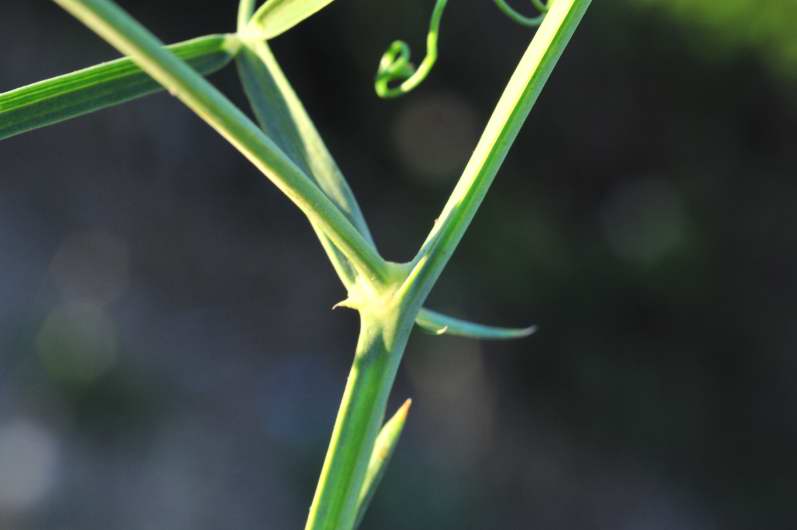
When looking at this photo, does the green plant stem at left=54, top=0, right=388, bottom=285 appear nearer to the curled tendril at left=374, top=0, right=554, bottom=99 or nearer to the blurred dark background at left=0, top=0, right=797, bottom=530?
the curled tendril at left=374, top=0, right=554, bottom=99

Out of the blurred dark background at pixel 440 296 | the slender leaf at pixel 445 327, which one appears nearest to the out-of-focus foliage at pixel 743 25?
the blurred dark background at pixel 440 296

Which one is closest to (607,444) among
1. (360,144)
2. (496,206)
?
(496,206)

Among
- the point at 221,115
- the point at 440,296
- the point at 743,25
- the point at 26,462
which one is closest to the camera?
the point at 221,115

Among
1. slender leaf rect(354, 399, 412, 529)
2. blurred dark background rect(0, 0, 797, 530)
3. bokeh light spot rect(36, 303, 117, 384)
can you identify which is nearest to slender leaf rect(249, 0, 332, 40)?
slender leaf rect(354, 399, 412, 529)

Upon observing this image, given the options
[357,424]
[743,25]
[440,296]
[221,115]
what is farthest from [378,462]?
[440,296]

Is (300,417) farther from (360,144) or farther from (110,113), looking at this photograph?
(110,113)

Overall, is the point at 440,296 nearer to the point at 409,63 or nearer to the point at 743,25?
the point at 743,25

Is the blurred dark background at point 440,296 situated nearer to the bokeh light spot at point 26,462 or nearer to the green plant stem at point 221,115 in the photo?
the bokeh light spot at point 26,462
